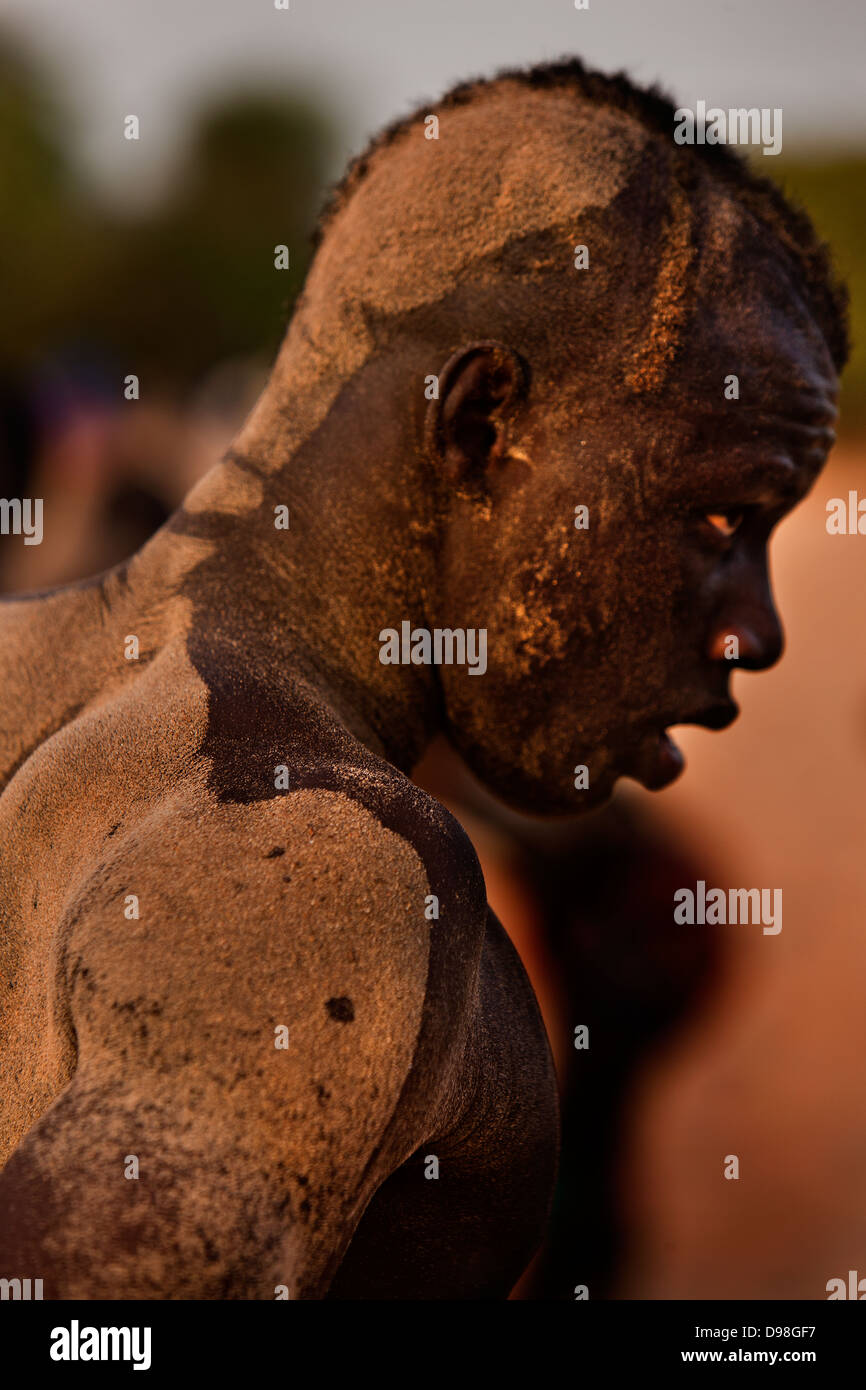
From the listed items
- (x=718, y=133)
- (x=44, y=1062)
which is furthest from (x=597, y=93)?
(x=44, y=1062)

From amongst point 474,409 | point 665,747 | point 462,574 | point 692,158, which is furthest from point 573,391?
point 665,747

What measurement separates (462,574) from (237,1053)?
0.92 m

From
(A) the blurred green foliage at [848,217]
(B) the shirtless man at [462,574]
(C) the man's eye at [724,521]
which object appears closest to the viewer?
(B) the shirtless man at [462,574]

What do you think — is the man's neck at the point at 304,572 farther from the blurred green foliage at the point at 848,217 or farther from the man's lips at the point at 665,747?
the blurred green foliage at the point at 848,217

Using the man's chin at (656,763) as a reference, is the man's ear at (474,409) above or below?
above

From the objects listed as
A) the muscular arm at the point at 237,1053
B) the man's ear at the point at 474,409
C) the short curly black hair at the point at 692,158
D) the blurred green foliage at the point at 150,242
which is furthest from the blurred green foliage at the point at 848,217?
the muscular arm at the point at 237,1053

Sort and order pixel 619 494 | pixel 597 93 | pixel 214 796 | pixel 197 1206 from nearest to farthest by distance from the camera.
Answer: pixel 197 1206
pixel 214 796
pixel 619 494
pixel 597 93

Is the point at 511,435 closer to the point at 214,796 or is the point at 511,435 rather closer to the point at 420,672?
the point at 420,672

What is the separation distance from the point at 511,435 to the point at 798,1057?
260 inches

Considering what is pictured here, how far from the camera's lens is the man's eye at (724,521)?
2201 millimetres

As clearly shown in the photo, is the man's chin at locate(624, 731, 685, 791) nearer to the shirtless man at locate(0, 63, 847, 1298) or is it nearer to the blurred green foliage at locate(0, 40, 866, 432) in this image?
the shirtless man at locate(0, 63, 847, 1298)
